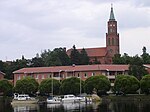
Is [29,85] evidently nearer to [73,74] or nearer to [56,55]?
[73,74]

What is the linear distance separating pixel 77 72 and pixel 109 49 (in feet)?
189

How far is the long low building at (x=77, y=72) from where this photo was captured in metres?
116

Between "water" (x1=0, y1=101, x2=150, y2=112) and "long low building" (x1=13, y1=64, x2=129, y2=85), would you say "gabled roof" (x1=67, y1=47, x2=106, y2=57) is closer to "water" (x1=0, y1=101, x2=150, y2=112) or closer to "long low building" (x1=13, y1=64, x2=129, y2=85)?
"long low building" (x1=13, y1=64, x2=129, y2=85)

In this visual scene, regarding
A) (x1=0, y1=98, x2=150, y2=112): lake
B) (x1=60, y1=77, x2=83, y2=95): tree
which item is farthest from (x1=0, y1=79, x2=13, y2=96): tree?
(x1=0, y1=98, x2=150, y2=112): lake

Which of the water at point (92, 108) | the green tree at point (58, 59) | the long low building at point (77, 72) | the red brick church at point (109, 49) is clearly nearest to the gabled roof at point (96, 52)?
the red brick church at point (109, 49)

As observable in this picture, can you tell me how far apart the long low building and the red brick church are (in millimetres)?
47214

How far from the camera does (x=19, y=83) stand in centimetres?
11156

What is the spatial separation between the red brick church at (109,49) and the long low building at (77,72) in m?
47.2

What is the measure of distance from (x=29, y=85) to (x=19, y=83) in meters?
2.99

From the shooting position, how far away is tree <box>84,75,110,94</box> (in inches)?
3944

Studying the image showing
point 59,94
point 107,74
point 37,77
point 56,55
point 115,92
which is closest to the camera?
point 115,92

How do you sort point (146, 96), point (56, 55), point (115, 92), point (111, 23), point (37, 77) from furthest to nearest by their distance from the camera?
point (111, 23) → point (56, 55) → point (37, 77) → point (115, 92) → point (146, 96)

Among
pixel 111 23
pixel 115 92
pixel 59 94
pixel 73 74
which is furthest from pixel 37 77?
pixel 111 23

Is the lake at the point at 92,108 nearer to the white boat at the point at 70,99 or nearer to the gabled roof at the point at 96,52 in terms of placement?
the white boat at the point at 70,99
